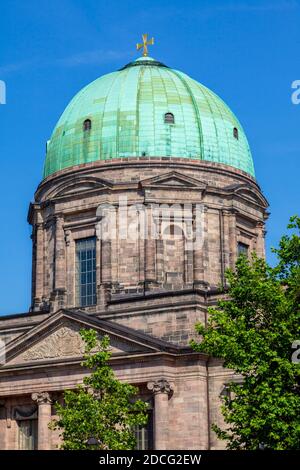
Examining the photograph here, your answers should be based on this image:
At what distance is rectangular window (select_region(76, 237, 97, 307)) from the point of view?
224 ft

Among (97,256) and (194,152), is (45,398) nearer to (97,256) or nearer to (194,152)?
(97,256)

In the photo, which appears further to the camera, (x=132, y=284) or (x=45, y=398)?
(x=132, y=284)

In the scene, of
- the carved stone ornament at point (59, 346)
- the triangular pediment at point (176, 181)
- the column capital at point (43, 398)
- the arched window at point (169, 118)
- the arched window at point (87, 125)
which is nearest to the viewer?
the column capital at point (43, 398)

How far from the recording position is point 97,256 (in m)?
68.0

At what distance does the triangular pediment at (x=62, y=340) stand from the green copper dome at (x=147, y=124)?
44.0 feet

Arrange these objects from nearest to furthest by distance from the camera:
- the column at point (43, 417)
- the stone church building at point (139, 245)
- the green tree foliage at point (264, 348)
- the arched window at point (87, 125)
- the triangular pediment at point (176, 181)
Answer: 1. the green tree foliage at point (264, 348)
2. the stone church building at point (139, 245)
3. the column at point (43, 417)
4. the triangular pediment at point (176, 181)
5. the arched window at point (87, 125)

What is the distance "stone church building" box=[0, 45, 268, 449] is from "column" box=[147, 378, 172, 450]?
55mm

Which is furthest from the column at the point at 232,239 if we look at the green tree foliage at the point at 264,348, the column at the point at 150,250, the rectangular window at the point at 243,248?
the green tree foliage at the point at 264,348

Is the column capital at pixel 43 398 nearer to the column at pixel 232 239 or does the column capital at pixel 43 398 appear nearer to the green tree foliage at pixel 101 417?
the green tree foliage at pixel 101 417

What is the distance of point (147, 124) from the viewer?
7062cm

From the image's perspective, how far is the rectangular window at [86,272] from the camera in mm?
68156
